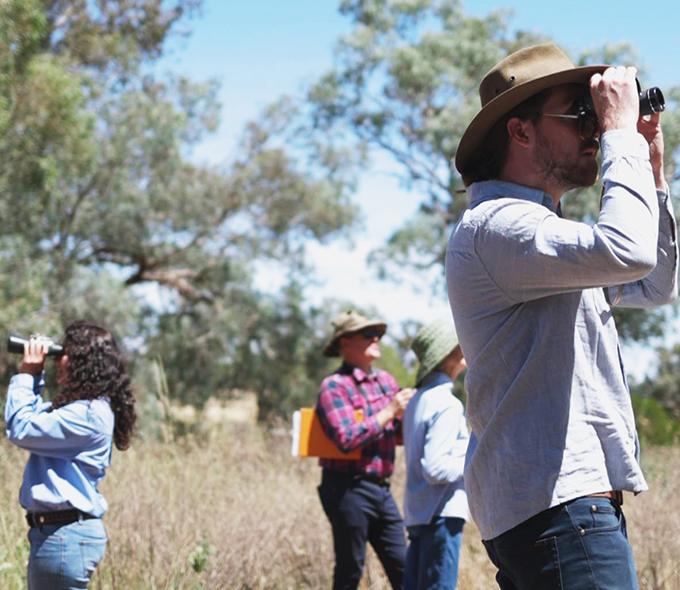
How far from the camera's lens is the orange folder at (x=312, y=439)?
4.98 meters

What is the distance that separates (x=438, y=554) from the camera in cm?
393

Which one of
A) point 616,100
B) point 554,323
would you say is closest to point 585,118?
point 616,100

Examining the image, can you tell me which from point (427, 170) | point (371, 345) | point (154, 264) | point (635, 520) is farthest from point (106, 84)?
point (635, 520)

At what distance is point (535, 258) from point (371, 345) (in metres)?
3.55

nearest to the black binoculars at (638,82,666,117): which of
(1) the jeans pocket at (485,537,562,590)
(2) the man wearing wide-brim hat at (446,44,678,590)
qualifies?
(2) the man wearing wide-brim hat at (446,44,678,590)

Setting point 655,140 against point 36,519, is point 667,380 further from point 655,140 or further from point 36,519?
point 655,140

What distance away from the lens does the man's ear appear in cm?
207

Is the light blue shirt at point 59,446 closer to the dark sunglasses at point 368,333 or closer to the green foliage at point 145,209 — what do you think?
the dark sunglasses at point 368,333

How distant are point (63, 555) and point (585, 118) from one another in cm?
271

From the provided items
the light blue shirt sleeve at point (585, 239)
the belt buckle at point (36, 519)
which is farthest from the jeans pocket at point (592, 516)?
the belt buckle at point (36, 519)

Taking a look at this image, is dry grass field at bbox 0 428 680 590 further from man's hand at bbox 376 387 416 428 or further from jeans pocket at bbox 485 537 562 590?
jeans pocket at bbox 485 537 562 590

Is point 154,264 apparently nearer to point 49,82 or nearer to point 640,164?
point 49,82

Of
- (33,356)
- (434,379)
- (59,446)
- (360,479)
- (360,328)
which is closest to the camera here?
(59,446)

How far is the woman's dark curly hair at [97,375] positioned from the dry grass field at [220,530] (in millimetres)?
721
